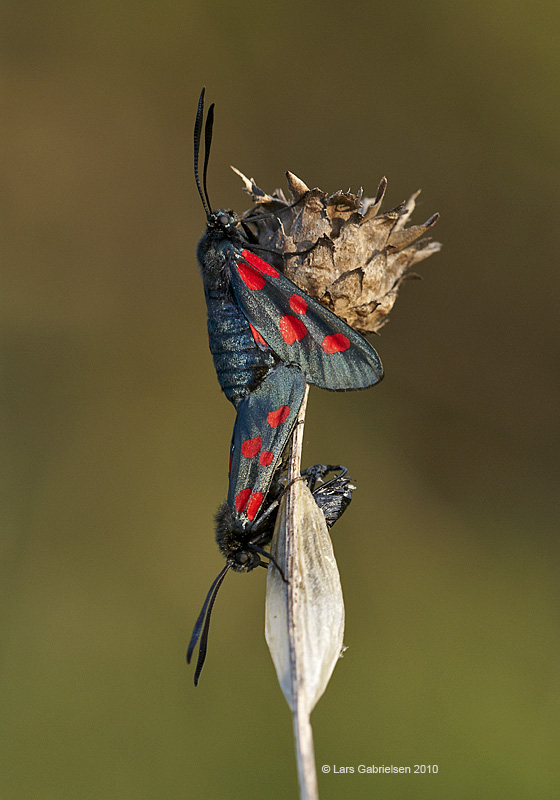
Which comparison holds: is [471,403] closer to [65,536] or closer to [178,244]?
[178,244]

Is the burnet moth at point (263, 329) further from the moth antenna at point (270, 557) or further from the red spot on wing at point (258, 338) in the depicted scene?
the moth antenna at point (270, 557)

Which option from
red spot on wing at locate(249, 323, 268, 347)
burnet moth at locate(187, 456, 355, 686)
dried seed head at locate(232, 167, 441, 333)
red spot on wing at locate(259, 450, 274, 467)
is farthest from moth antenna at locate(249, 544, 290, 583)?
dried seed head at locate(232, 167, 441, 333)

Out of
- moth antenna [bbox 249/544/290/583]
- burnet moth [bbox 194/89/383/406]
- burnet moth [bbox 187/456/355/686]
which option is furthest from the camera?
burnet moth [bbox 194/89/383/406]

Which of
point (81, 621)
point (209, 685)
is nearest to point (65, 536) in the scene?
point (81, 621)

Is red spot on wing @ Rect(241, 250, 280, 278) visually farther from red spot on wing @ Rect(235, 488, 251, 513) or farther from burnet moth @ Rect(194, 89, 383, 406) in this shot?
red spot on wing @ Rect(235, 488, 251, 513)

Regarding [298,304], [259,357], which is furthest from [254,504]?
[298,304]

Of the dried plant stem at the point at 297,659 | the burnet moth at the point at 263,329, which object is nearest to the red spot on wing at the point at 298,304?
the burnet moth at the point at 263,329

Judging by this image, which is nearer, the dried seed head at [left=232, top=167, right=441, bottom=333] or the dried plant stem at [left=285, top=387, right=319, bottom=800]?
the dried plant stem at [left=285, top=387, right=319, bottom=800]
